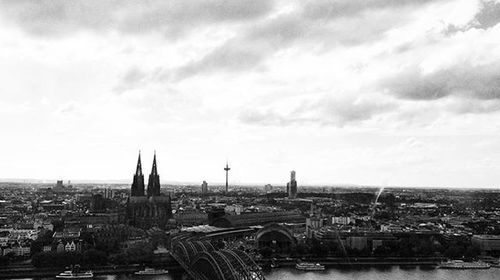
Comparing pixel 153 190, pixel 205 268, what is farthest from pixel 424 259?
pixel 153 190

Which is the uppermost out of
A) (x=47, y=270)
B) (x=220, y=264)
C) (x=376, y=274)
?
(x=220, y=264)

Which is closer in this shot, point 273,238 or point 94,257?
point 94,257

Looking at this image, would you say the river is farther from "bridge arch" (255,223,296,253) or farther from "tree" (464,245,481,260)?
"bridge arch" (255,223,296,253)

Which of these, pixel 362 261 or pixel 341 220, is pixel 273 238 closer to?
pixel 362 261

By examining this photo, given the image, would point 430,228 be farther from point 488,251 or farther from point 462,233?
point 488,251

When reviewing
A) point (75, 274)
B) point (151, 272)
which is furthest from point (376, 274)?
point (75, 274)

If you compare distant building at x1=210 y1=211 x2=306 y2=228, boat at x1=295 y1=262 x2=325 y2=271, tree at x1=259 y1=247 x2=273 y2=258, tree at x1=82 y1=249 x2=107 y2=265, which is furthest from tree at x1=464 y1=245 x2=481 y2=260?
tree at x1=82 y1=249 x2=107 y2=265
